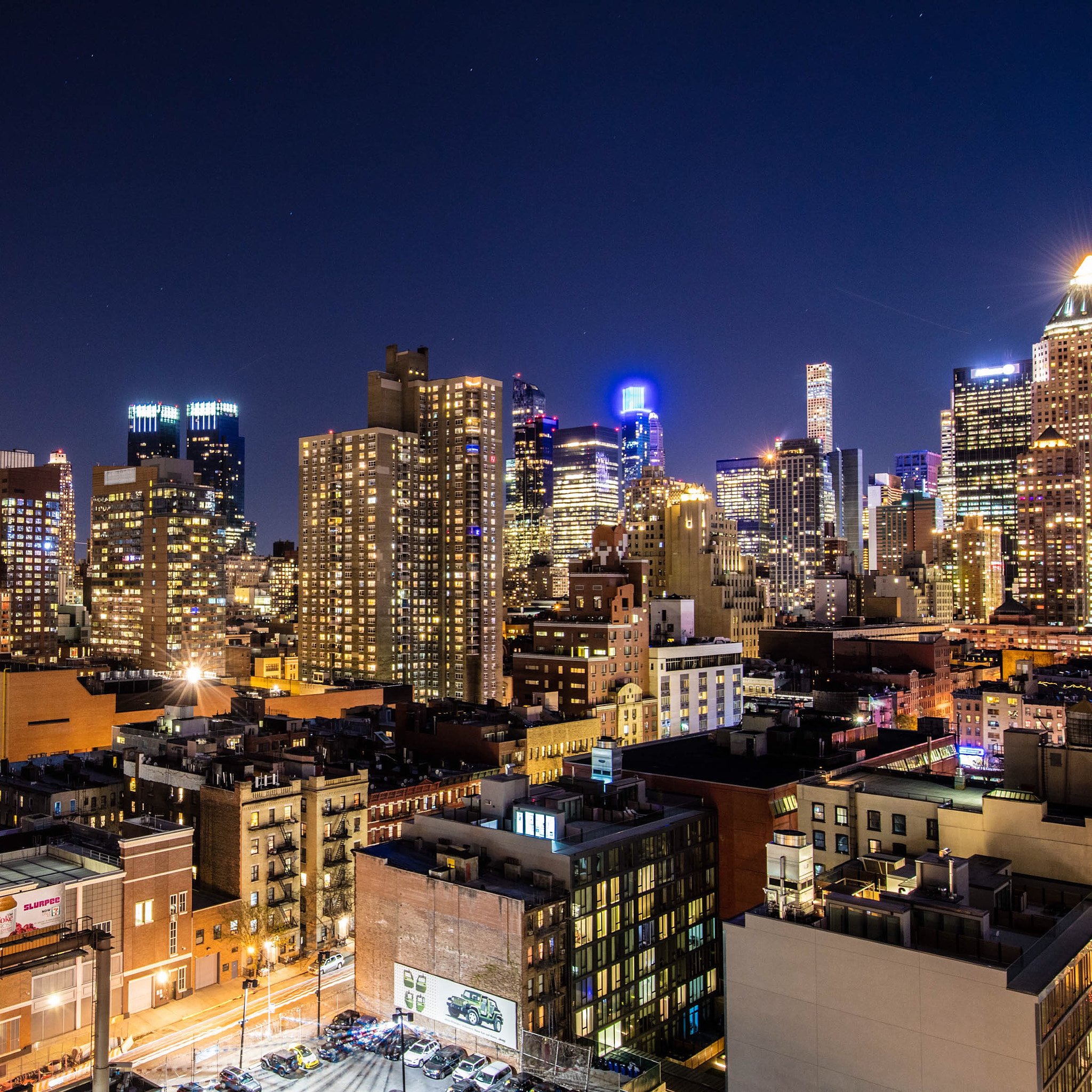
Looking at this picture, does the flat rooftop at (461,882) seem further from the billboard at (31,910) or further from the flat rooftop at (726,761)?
the flat rooftop at (726,761)

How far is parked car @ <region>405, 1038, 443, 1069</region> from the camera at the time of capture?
5084 centimetres

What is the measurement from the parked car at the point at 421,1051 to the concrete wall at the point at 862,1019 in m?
17.6

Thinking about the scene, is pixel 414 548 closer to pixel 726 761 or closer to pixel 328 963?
pixel 726 761

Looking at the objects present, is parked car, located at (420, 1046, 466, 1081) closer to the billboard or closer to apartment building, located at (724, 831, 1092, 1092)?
apartment building, located at (724, 831, 1092, 1092)

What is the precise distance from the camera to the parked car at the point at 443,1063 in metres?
49.6

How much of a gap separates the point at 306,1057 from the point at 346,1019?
6.31m

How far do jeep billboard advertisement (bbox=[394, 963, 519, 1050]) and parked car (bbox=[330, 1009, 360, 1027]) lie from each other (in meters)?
2.61

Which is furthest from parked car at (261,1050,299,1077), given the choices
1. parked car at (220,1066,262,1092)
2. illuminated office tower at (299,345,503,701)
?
illuminated office tower at (299,345,503,701)

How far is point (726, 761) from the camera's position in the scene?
8050cm

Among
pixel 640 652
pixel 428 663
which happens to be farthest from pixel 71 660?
pixel 640 652

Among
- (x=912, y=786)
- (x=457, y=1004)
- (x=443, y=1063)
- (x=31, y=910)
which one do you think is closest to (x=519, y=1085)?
(x=443, y=1063)

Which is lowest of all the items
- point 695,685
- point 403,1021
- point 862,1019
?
point 403,1021

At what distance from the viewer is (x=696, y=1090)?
5166 centimetres

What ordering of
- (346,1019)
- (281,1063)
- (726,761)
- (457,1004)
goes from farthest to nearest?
(726,761) → (346,1019) → (457,1004) → (281,1063)
